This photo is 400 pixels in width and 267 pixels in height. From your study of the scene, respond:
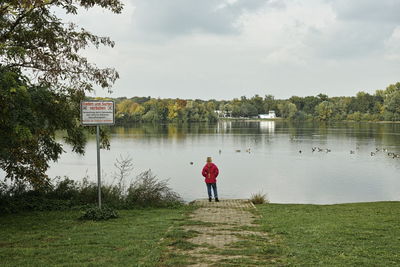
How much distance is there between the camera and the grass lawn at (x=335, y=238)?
6684 mm

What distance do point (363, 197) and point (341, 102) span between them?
6467 inches

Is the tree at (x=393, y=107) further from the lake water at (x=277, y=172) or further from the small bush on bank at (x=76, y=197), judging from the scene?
the small bush on bank at (x=76, y=197)

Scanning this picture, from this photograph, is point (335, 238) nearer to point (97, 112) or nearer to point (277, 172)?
point (97, 112)

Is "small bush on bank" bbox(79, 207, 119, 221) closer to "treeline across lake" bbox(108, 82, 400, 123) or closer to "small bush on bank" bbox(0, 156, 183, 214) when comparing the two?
"small bush on bank" bbox(0, 156, 183, 214)

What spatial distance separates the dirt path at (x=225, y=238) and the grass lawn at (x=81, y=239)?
0.66 m

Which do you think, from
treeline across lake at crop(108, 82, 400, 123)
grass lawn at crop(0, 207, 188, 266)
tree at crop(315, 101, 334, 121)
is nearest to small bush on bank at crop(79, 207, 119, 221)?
grass lawn at crop(0, 207, 188, 266)

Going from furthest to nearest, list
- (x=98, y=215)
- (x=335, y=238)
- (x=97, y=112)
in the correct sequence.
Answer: (x=97, y=112)
(x=98, y=215)
(x=335, y=238)

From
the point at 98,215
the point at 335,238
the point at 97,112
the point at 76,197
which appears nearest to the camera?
the point at 335,238

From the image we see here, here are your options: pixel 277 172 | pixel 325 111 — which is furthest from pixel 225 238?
pixel 325 111

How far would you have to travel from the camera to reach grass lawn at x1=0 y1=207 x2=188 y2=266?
22.1 ft

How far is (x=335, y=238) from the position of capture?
824 cm

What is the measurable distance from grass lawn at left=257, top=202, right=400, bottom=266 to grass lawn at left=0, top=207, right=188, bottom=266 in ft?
7.98

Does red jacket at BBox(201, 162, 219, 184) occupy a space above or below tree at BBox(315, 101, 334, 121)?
below

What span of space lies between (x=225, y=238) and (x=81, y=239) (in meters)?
2.94
